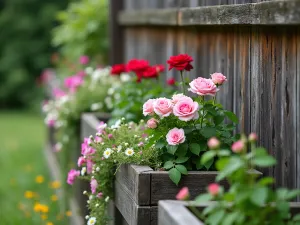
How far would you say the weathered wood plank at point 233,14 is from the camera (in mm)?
3125

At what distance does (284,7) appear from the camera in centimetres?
315

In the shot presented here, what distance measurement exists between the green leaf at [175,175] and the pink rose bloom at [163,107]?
28 cm

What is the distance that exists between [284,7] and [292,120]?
51 centimetres

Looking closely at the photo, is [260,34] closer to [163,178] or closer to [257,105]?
[257,105]

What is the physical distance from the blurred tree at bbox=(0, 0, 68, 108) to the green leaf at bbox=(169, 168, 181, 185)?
616 inches

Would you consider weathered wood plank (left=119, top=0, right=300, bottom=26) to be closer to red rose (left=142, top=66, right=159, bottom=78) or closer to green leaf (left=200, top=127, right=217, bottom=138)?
red rose (left=142, top=66, right=159, bottom=78)

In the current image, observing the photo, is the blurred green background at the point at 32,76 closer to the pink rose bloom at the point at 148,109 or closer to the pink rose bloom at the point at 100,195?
the pink rose bloom at the point at 100,195

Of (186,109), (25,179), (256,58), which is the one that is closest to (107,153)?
(186,109)

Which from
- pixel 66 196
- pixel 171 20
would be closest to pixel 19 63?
pixel 66 196

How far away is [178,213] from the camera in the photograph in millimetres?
2910

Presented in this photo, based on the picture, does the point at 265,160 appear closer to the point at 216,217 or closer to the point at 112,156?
the point at 216,217

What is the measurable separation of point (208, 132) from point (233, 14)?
0.65 metres

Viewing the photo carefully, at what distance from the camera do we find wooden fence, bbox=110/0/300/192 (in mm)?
3324

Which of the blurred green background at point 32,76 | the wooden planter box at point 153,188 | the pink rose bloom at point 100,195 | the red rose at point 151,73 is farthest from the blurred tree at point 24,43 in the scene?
the wooden planter box at point 153,188
